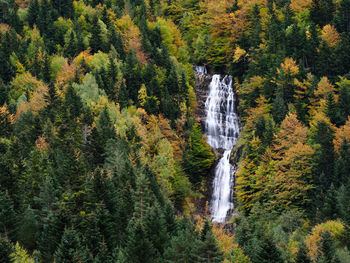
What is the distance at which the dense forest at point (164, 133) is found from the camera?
60438 millimetres

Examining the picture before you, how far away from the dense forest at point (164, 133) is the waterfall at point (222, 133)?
89.7 inches

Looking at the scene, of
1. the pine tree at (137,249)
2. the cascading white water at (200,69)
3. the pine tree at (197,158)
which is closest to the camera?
the pine tree at (137,249)

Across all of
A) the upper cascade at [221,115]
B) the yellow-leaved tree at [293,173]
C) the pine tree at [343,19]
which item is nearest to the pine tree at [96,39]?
the upper cascade at [221,115]

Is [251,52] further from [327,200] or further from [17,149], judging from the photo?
[17,149]

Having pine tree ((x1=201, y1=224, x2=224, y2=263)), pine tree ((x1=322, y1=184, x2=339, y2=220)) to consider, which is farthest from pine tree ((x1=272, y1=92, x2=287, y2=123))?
pine tree ((x1=201, y1=224, x2=224, y2=263))

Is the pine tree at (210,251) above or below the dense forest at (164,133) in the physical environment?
below

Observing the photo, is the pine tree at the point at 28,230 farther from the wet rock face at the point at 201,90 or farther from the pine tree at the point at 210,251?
the wet rock face at the point at 201,90

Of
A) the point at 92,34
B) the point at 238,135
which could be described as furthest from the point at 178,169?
the point at 92,34

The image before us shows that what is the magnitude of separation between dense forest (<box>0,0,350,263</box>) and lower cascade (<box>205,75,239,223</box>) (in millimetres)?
2363

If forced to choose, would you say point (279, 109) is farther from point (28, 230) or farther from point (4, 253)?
point (4, 253)

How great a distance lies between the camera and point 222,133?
110562 millimetres

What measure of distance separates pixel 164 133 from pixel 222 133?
1636cm

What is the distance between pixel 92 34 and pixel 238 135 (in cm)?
4031

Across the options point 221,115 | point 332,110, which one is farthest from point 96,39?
point 332,110
